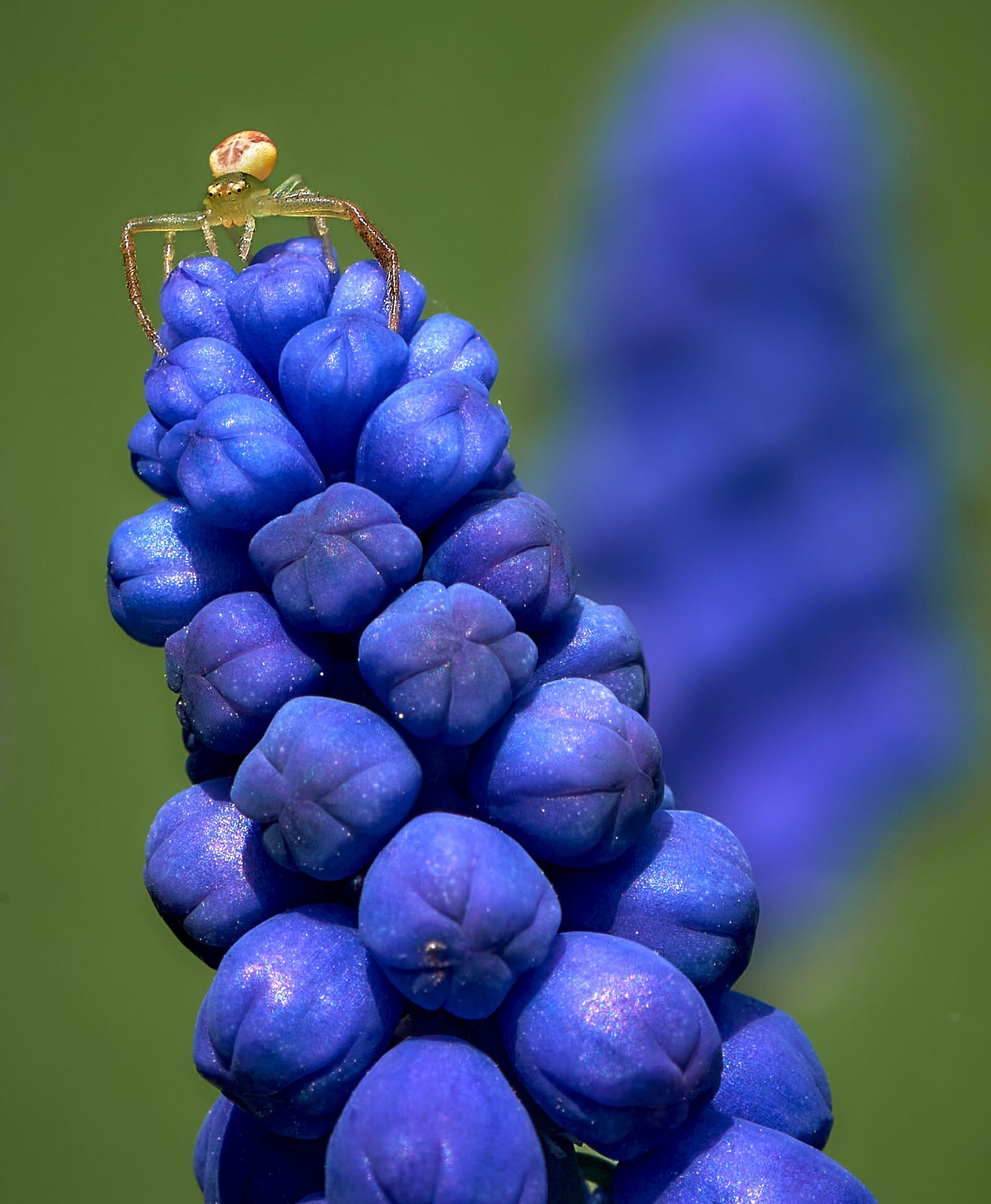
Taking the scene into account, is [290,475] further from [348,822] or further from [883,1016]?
[883,1016]

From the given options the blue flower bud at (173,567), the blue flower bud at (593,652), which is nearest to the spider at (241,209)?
the blue flower bud at (173,567)

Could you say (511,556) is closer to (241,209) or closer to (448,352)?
(448,352)

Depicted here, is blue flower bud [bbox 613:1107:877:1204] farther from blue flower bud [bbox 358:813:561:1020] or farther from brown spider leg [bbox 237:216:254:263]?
brown spider leg [bbox 237:216:254:263]

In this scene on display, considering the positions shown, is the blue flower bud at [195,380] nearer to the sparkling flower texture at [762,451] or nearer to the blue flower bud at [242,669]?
the blue flower bud at [242,669]

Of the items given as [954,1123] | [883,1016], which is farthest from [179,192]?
[954,1123]

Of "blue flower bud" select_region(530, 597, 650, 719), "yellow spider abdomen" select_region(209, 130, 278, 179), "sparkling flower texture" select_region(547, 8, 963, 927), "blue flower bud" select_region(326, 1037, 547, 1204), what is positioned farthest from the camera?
"sparkling flower texture" select_region(547, 8, 963, 927)

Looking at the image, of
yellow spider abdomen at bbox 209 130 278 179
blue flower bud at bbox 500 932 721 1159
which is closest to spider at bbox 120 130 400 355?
yellow spider abdomen at bbox 209 130 278 179

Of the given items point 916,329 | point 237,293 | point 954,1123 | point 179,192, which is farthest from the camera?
point 916,329
